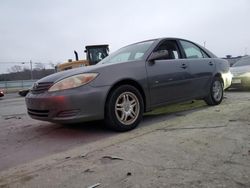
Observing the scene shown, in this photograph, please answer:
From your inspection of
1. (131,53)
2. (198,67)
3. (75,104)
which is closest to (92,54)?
(198,67)

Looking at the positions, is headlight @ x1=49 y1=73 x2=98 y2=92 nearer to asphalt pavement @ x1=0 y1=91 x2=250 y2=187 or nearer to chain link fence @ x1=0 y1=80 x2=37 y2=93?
asphalt pavement @ x1=0 y1=91 x2=250 y2=187

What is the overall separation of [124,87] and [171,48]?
168 cm

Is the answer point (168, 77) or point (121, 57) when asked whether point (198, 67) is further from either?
point (121, 57)

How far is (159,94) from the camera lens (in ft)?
16.9

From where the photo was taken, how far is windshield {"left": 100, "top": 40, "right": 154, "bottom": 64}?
209 inches

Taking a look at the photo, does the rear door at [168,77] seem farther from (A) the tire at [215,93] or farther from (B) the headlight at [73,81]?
(B) the headlight at [73,81]

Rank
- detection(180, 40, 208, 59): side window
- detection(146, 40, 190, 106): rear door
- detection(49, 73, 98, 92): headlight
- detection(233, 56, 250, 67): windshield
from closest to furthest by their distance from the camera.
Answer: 1. detection(49, 73, 98, 92): headlight
2. detection(146, 40, 190, 106): rear door
3. detection(180, 40, 208, 59): side window
4. detection(233, 56, 250, 67): windshield

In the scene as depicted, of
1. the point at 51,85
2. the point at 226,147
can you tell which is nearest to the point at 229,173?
the point at 226,147

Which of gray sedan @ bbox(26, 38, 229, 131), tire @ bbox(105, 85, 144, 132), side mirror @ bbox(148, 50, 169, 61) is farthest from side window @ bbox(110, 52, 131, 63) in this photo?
tire @ bbox(105, 85, 144, 132)

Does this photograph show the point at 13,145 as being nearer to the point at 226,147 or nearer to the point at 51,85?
the point at 51,85

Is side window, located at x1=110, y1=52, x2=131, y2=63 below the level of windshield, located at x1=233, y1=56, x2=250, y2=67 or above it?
above

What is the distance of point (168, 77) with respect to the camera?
531 centimetres

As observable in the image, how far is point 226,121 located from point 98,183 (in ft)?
9.00

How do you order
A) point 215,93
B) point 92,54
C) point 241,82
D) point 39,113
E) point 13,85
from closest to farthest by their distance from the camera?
point 39,113, point 215,93, point 241,82, point 92,54, point 13,85
